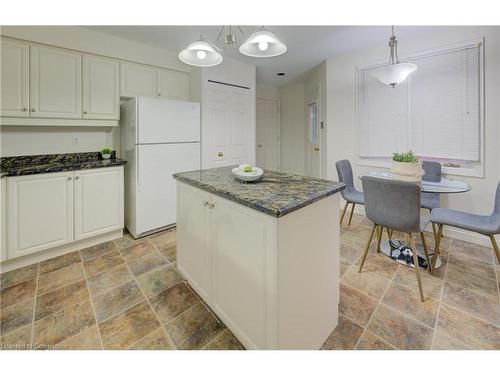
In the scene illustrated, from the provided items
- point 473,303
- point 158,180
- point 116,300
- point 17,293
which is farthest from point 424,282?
point 17,293

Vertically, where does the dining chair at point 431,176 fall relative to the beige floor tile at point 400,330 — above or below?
above

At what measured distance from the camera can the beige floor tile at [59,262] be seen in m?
2.24

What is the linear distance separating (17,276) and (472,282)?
3.82m

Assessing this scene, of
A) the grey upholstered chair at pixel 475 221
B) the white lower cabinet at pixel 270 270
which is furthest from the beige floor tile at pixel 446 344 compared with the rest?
the grey upholstered chair at pixel 475 221

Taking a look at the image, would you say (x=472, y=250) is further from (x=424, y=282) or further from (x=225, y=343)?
(x=225, y=343)

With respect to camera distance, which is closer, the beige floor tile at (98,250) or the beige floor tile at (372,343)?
the beige floor tile at (372,343)

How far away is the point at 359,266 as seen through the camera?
Answer: 224 centimetres

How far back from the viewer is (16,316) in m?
1.63

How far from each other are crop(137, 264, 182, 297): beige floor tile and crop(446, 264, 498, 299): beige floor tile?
2300 millimetres

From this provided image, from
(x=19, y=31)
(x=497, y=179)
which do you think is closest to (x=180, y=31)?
(x=19, y=31)

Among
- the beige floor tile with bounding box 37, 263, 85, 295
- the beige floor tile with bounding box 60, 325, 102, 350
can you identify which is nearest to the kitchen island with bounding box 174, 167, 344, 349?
the beige floor tile with bounding box 60, 325, 102, 350

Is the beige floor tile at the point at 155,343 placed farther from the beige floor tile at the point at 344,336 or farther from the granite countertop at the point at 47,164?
the granite countertop at the point at 47,164

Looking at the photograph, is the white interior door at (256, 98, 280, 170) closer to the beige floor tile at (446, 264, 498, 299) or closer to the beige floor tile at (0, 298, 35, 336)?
the beige floor tile at (446, 264, 498, 299)

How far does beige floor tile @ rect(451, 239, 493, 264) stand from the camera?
2.37 metres
